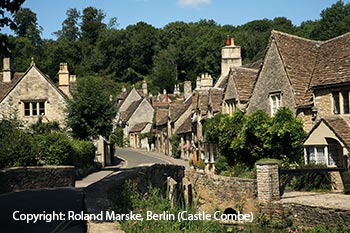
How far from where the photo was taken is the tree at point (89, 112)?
40688 mm

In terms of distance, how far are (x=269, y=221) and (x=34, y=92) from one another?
30.8m

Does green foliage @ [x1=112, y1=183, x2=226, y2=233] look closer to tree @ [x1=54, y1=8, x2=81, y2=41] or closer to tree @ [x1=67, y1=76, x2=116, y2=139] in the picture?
tree @ [x1=67, y1=76, x2=116, y2=139]

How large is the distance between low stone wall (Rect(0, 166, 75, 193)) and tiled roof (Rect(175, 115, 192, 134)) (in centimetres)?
2802

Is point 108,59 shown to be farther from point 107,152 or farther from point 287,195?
point 287,195

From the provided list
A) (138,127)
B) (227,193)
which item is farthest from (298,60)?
(138,127)

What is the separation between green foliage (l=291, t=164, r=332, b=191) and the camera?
2489 centimetres

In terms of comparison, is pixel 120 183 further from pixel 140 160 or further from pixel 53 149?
pixel 140 160

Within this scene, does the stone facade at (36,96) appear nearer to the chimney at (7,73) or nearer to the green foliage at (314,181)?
the chimney at (7,73)

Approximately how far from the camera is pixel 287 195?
23.8 meters

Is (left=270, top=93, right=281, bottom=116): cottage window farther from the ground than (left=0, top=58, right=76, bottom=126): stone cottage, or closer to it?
closer to it

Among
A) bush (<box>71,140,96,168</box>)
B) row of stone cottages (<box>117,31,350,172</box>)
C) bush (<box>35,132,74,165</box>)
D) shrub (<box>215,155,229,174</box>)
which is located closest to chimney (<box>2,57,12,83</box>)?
bush (<box>71,140,96,168</box>)

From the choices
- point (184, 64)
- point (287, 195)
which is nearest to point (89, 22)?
point (184, 64)

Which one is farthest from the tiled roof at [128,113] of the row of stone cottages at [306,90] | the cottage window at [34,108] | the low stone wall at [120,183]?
the low stone wall at [120,183]

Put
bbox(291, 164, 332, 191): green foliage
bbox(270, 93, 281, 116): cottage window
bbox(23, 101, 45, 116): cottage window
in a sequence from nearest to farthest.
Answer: bbox(291, 164, 332, 191): green foliage, bbox(270, 93, 281, 116): cottage window, bbox(23, 101, 45, 116): cottage window
